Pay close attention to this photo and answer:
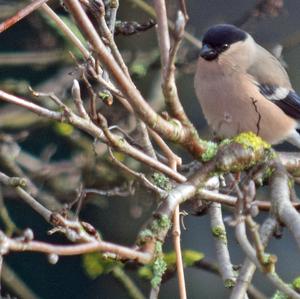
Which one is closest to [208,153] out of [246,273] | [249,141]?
[249,141]

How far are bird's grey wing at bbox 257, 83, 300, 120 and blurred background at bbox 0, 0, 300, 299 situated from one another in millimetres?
550

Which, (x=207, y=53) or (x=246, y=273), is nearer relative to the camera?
(x=246, y=273)

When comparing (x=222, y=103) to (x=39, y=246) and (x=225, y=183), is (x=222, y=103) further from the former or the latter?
(x=39, y=246)

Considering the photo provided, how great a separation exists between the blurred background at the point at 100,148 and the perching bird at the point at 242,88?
19.0 inches

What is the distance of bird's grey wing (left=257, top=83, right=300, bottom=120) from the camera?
13.2 ft

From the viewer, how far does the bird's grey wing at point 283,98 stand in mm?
4012

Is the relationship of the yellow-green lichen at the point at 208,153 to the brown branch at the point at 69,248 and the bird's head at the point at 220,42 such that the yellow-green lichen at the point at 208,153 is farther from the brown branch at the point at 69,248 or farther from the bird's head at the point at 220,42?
the bird's head at the point at 220,42

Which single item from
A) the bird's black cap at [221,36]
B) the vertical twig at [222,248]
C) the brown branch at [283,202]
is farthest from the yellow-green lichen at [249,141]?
the bird's black cap at [221,36]

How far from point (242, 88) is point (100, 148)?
70 cm

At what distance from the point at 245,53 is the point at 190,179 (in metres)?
1.90

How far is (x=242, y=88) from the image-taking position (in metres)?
3.86

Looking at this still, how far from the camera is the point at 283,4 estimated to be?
4836 millimetres

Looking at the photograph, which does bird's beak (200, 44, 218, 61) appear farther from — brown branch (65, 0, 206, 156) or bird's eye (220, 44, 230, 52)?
brown branch (65, 0, 206, 156)

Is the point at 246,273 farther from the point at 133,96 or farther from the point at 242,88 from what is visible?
the point at 242,88
